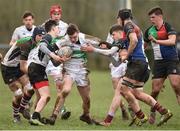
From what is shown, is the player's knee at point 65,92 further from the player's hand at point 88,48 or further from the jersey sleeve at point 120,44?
the jersey sleeve at point 120,44

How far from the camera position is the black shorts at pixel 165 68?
14.6 meters

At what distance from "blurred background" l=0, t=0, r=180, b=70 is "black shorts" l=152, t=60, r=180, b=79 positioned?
59.0ft

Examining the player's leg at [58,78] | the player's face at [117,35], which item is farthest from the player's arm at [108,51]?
the player's leg at [58,78]

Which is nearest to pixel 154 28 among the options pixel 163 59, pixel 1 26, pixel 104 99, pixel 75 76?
pixel 163 59

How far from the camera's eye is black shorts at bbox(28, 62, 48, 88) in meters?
14.0

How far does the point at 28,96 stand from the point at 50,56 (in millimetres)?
1142

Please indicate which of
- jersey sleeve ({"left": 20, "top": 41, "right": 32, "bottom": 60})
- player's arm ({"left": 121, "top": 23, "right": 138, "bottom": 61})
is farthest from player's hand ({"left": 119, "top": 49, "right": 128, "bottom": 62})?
jersey sleeve ({"left": 20, "top": 41, "right": 32, "bottom": 60})

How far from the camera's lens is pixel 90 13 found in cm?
3531

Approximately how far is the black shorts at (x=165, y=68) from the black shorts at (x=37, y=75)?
88.2 inches

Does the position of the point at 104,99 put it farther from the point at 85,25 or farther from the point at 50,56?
the point at 85,25

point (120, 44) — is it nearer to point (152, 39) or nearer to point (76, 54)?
point (152, 39)

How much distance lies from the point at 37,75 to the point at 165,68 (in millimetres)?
2528

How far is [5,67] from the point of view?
51.8 feet

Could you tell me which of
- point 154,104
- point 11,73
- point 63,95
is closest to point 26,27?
point 11,73
